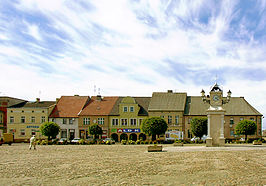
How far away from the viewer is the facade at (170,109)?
5912cm

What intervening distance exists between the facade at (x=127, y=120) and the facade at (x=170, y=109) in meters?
2.00

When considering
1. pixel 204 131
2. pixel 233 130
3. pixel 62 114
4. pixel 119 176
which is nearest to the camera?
pixel 119 176

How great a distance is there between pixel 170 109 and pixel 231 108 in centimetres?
1084

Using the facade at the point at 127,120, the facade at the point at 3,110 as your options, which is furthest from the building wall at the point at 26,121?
the facade at the point at 127,120

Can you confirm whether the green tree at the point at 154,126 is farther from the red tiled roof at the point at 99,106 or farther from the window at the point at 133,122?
the red tiled roof at the point at 99,106

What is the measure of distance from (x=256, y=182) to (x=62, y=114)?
172ft

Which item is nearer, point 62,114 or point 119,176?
point 119,176

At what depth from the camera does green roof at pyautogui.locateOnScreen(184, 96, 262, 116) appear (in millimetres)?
58562

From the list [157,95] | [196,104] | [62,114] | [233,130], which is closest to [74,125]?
[62,114]

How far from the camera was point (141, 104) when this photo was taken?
62.8 m

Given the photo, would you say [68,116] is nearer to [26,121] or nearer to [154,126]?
[26,121]

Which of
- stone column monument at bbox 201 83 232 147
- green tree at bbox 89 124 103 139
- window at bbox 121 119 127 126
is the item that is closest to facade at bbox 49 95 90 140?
green tree at bbox 89 124 103 139

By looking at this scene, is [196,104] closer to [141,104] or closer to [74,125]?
[141,104]

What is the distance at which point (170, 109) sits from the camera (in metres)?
59.7
